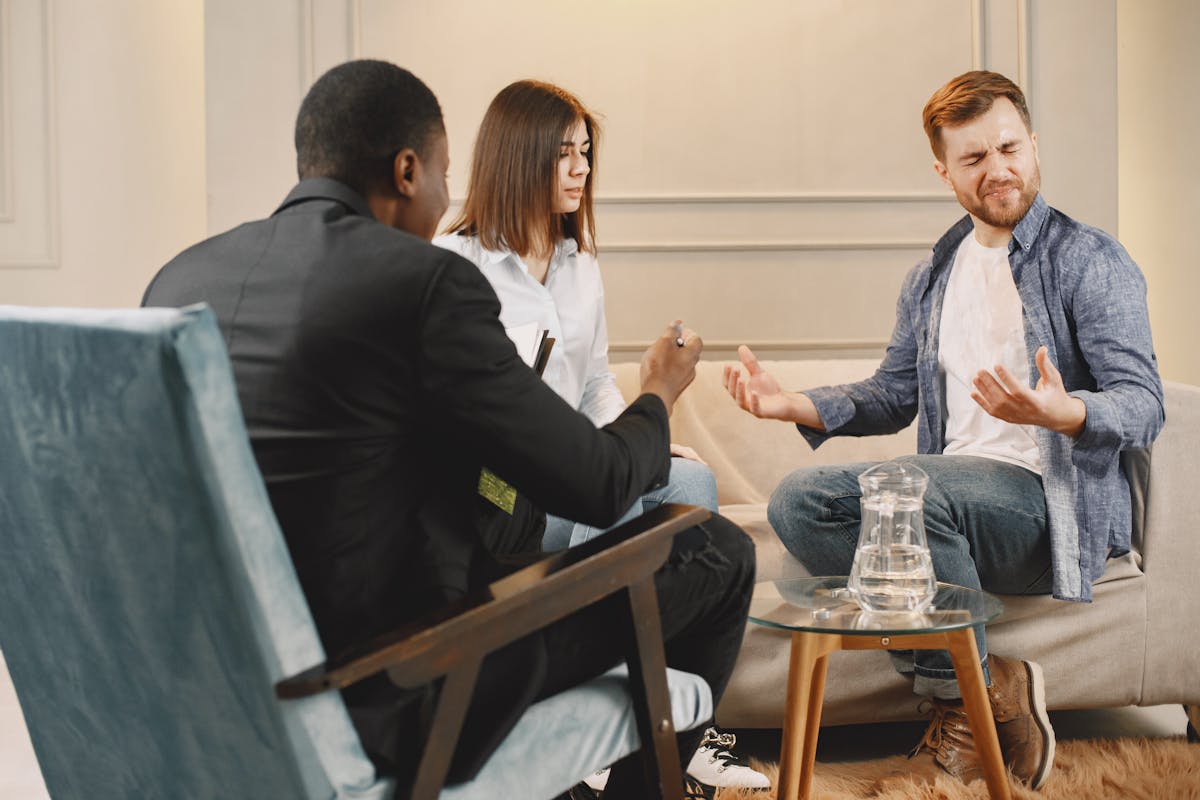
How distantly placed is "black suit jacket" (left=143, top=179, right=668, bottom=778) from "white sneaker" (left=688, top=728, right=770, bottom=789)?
86 cm

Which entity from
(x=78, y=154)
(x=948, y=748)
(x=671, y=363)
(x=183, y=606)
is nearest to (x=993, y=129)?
(x=671, y=363)

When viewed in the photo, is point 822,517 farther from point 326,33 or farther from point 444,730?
point 326,33

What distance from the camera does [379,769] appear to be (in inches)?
46.2

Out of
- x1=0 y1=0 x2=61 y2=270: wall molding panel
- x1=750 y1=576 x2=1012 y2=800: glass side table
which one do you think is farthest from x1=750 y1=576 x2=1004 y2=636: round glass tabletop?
x1=0 y1=0 x2=61 y2=270: wall molding panel

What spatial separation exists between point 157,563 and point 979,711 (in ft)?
4.01

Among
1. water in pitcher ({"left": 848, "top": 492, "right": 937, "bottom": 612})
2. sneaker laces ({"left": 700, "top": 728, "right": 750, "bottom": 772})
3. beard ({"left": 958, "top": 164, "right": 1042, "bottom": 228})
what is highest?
beard ({"left": 958, "top": 164, "right": 1042, "bottom": 228})

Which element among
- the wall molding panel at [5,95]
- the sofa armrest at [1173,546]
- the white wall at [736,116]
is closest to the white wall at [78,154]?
the wall molding panel at [5,95]

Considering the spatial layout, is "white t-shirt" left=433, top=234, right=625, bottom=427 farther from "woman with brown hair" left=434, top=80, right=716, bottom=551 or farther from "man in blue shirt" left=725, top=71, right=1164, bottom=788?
"man in blue shirt" left=725, top=71, right=1164, bottom=788

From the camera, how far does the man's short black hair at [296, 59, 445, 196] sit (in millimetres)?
1364

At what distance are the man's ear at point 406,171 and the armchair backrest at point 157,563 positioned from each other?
0.42 m

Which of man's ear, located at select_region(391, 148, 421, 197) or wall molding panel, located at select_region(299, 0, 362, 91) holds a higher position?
wall molding panel, located at select_region(299, 0, 362, 91)

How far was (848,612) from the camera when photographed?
1731 mm

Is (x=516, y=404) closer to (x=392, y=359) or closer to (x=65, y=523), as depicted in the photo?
(x=392, y=359)

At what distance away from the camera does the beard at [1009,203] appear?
91.4 inches
